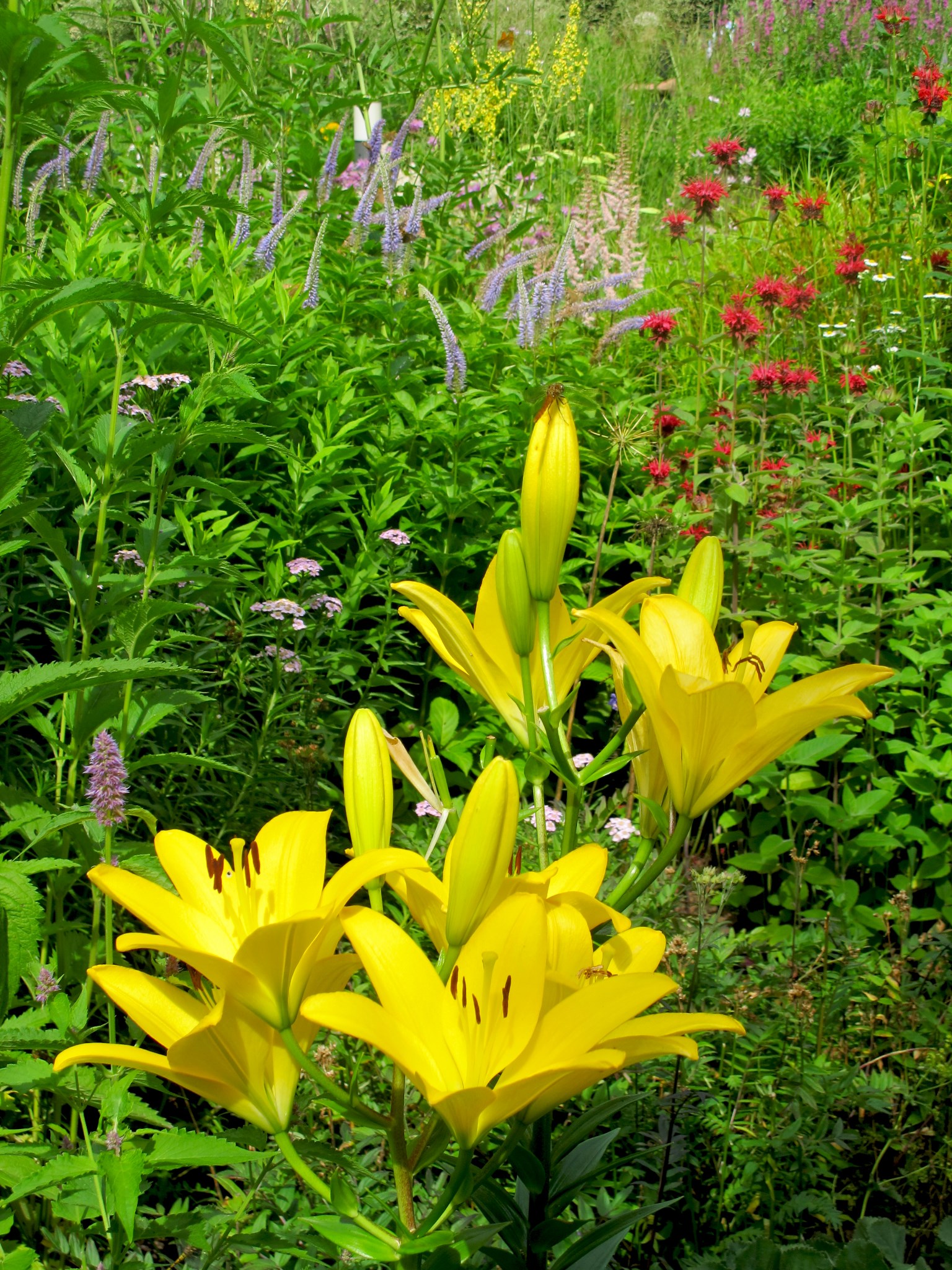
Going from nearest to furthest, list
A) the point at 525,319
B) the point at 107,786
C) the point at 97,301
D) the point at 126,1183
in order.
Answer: the point at 126,1183, the point at 97,301, the point at 107,786, the point at 525,319

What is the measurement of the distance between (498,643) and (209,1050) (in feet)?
1.20

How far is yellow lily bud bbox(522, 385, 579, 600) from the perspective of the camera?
78 centimetres

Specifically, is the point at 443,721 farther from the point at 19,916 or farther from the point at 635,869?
the point at 635,869

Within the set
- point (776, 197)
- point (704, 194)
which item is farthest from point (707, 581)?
point (776, 197)

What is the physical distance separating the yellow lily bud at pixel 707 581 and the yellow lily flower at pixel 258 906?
29 cm

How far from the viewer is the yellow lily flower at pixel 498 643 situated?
2.73ft

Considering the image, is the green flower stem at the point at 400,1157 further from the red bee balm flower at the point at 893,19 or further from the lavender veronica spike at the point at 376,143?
the red bee balm flower at the point at 893,19

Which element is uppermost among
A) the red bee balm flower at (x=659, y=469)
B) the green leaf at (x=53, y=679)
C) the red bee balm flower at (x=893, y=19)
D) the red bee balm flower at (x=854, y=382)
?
the red bee balm flower at (x=893, y=19)

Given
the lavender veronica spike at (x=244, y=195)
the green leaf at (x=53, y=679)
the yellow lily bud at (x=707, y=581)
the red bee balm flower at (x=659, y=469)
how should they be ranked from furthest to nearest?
the red bee balm flower at (x=659, y=469) < the lavender veronica spike at (x=244, y=195) < the green leaf at (x=53, y=679) < the yellow lily bud at (x=707, y=581)

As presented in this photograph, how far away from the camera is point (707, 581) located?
0.80 meters

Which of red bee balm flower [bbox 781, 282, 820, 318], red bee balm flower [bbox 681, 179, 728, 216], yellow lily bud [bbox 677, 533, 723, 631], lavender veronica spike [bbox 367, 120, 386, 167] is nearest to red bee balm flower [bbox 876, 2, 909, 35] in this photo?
red bee balm flower [bbox 681, 179, 728, 216]

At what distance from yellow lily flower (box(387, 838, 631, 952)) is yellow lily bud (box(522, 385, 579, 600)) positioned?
20 cm

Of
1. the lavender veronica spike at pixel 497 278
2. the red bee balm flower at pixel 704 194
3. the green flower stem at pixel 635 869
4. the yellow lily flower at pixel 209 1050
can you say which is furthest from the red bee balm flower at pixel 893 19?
the yellow lily flower at pixel 209 1050

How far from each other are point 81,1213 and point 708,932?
3.97 feet
